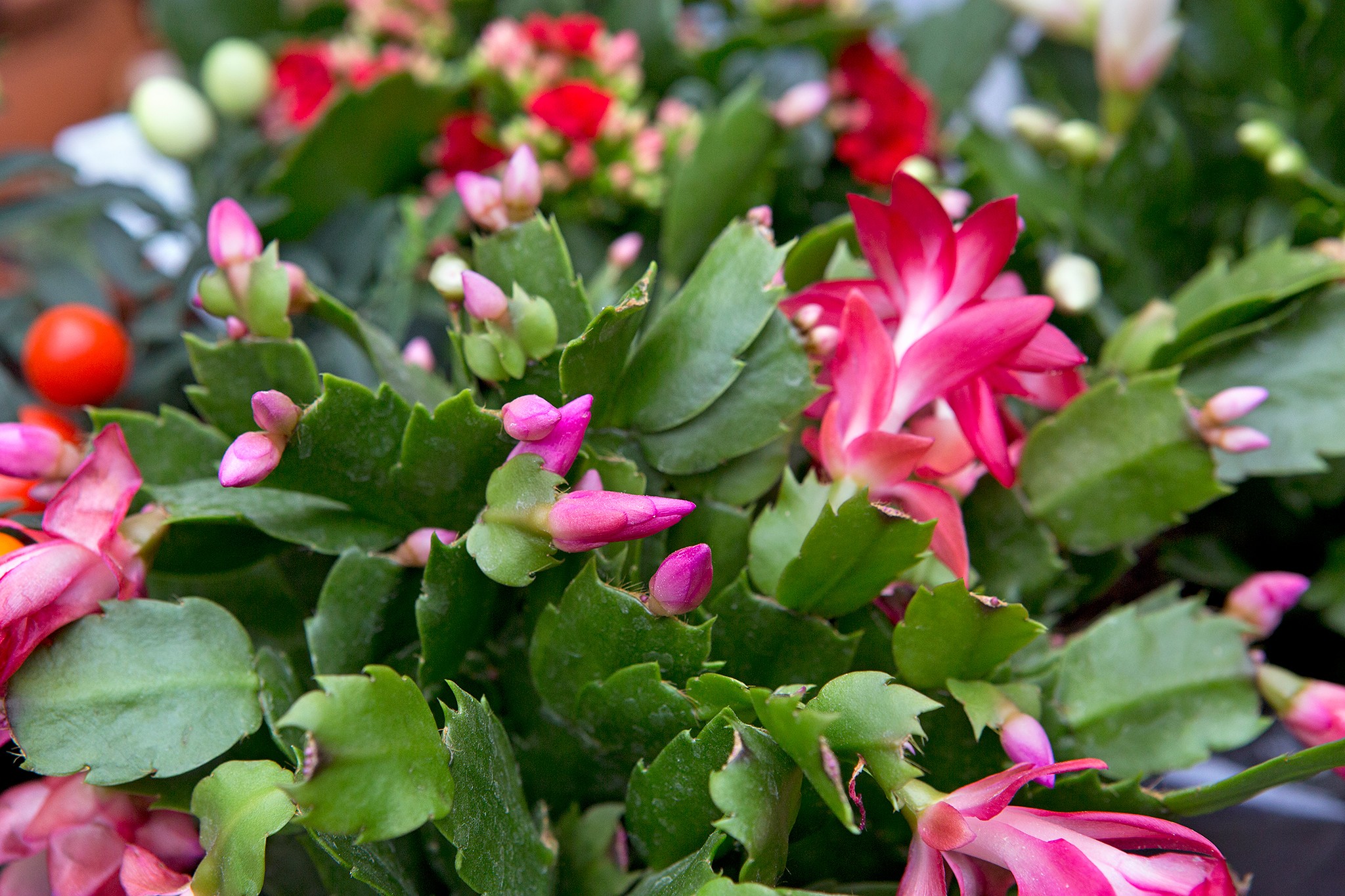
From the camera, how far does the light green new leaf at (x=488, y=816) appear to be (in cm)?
34

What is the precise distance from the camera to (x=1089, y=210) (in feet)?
2.35

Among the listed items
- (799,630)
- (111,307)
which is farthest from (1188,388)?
(111,307)

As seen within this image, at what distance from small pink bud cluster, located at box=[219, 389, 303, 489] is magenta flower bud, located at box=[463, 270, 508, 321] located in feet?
0.27

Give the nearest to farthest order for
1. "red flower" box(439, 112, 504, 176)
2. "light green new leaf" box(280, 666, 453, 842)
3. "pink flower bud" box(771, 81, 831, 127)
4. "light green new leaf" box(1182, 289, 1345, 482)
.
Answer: "light green new leaf" box(280, 666, 453, 842), "light green new leaf" box(1182, 289, 1345, 482), "pink flower bud" box(771, 81, 831, 127), "red flower" box(439, 112, 504, 176)

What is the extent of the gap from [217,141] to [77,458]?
536mm

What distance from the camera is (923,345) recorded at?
0.40 meters

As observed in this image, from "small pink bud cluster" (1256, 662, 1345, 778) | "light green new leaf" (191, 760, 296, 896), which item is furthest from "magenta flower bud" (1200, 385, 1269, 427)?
"light green new leaf" (191, 760, 296, 896)

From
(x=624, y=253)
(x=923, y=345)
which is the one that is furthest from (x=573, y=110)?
(x=923, y=345)

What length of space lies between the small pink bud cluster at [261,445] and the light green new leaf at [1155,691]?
36 cm

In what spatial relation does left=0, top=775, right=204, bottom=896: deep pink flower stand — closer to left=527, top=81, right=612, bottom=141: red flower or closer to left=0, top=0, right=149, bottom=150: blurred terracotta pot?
left=527, top=81, right=612, bottom=141: red flower

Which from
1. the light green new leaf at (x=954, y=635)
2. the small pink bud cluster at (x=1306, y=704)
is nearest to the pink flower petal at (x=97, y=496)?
the light green new leaf at (x=954, y=635)

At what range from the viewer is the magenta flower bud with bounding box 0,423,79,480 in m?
0.41

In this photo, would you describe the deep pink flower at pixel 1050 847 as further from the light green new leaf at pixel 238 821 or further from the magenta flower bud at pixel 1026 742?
the light green new leaf at pixel 238 821

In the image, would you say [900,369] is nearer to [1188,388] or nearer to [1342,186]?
[1188,388]
